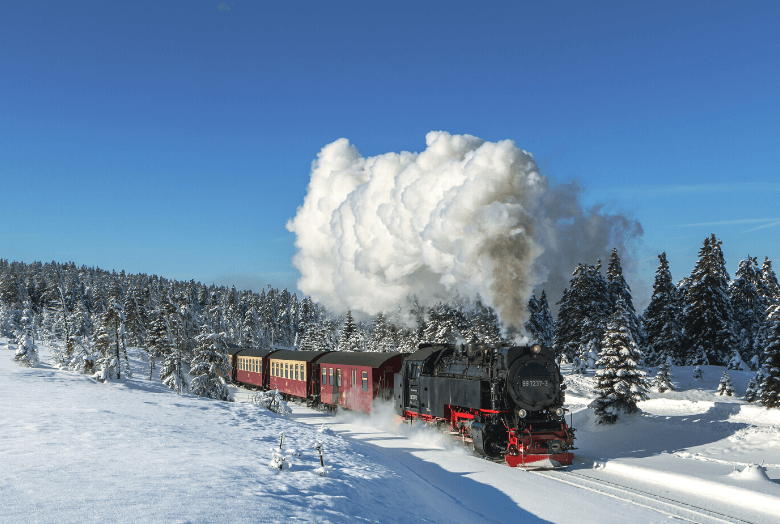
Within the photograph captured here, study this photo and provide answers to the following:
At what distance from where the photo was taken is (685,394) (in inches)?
1117

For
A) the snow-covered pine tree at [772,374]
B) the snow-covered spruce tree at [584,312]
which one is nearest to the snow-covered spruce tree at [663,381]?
the snow-covered pine tree at [772,374]

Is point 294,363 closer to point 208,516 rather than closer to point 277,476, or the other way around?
point 277,476

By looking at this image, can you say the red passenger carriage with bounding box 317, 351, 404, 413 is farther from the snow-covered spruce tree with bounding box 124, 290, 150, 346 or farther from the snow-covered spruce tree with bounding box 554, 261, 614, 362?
the snow-covered spruce tree with bounding box 124, 290, 150, 346

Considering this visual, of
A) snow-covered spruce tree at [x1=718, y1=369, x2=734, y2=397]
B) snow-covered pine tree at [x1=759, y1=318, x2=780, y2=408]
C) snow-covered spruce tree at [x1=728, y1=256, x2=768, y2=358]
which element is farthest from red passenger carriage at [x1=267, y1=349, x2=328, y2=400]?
snow-covered spruce tree at [x1=728, y1=256, x2=768, y2=358]

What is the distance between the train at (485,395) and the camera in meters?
15.4

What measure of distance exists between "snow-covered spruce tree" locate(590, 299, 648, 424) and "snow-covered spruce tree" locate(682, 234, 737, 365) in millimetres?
18768

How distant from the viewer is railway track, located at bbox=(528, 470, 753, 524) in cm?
1077

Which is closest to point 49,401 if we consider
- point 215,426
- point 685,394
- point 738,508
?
point 215,426

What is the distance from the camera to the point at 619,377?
2239 centimetres

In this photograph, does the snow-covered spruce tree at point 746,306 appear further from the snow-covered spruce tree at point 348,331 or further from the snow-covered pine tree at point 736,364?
the snow-covered spruce tree at point 348,331

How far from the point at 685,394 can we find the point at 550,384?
56.9ft

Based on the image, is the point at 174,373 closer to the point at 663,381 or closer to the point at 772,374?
the point at 663,381

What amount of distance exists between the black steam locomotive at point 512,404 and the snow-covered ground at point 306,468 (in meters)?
0.80

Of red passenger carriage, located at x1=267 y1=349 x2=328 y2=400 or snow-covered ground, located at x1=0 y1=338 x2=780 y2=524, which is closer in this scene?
snow-covered ground, located at x1=0 y1=338 x2=780 y2=524
